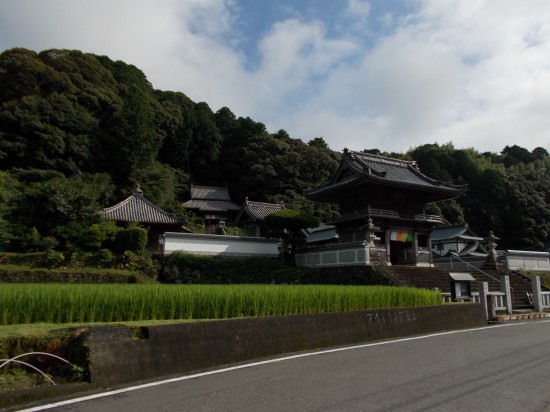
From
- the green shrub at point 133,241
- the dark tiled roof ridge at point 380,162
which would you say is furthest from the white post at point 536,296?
the green shrub at point 133,241

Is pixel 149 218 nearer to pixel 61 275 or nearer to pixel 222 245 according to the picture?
pixel 222 245

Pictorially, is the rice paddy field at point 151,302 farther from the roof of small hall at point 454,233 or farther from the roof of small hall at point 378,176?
the roof of small hall at point 454,233

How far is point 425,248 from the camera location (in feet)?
92.5

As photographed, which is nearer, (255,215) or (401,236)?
(401,236)

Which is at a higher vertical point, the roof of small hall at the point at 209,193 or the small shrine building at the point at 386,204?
the roof of small hall at the point at 209,193

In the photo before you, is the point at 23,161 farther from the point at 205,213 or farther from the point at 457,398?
the point at 457,398

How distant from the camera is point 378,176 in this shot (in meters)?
25.4

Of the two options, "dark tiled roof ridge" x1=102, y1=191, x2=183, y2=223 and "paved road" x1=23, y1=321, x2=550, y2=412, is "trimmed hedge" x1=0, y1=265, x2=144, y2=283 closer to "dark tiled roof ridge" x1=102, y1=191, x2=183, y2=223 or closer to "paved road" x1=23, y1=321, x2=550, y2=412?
"dark tiled roof ridge" x1=102, y1=191, x2=183, y2=223

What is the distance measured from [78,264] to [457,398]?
58.8 feet

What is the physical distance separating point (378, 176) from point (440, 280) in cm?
742

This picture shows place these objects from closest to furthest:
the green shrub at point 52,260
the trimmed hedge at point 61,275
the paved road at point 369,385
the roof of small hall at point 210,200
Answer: the paved road at point 369,385
the trimmed hedge at point 61,275
the green shrub at point 52,260
the roof of small hall at point 210,200

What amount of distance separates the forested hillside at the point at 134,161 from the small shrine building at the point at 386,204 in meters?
14.6

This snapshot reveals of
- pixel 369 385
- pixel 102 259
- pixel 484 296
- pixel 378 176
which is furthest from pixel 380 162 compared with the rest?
pixel 369 385

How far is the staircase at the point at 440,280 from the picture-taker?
1912 cm
